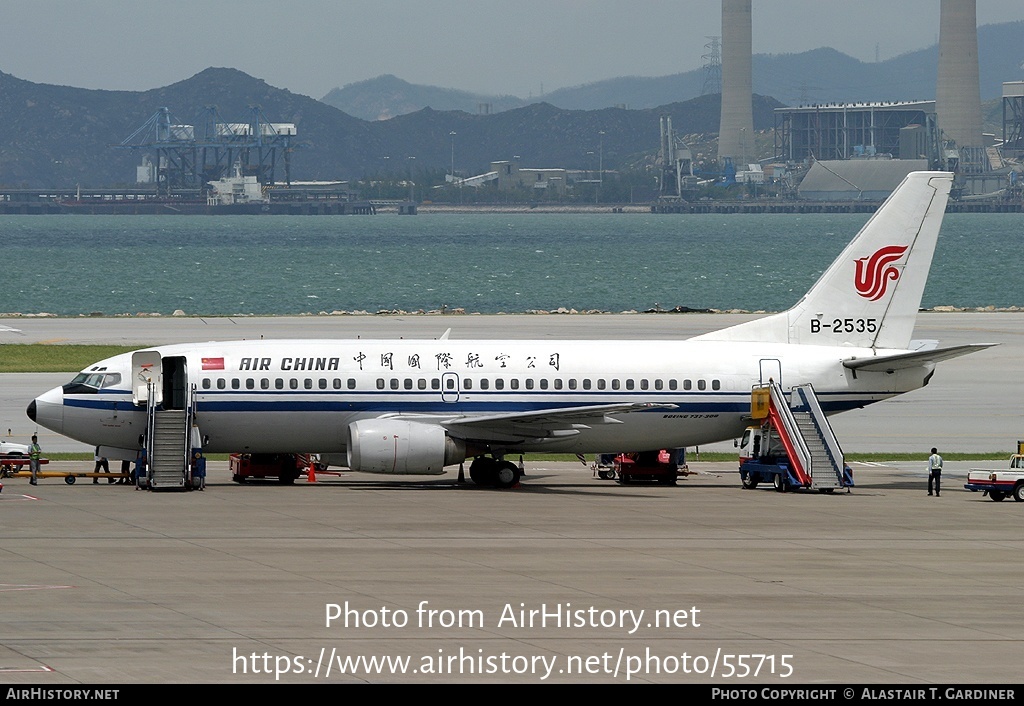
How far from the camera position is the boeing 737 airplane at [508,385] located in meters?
45.2

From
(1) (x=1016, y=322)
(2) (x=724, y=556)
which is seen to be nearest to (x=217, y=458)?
(2) (x=724, y=556)

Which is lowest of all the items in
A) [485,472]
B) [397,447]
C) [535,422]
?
[485,472]

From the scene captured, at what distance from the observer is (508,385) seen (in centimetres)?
4641

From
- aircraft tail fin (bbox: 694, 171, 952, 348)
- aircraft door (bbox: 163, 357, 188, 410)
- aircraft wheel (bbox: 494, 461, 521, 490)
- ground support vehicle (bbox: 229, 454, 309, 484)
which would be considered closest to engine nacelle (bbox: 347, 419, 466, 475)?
aircraft wheel (bbox: 494, 461, 521, 490)

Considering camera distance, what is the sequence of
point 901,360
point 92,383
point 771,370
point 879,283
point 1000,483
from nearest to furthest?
point 1000,483 < point 92,383 < point 901,360 < point 771,370 < point 879,283

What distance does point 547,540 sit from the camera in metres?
35.3

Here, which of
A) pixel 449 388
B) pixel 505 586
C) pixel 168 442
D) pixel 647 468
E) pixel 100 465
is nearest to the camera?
pixel 505 586

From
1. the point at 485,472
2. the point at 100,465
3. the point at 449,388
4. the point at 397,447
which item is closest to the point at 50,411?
the point at 100,465

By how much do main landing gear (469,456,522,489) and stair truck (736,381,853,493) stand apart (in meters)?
7.23

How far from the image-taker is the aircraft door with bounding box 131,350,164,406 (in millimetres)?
45438

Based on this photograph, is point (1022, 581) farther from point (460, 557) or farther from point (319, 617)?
point (319, 617)

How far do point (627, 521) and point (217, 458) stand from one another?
68.9 feet

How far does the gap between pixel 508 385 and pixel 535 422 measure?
1654 mm

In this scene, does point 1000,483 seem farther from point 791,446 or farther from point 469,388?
point 469,388
